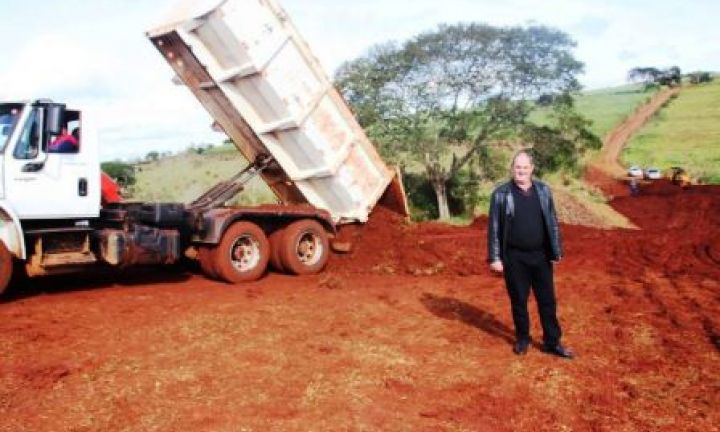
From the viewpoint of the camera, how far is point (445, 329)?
7.23 m

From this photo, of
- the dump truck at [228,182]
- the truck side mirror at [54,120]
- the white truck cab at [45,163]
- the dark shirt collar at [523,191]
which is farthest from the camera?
the dump truck at [228,182]

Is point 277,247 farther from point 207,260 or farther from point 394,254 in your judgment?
point 394,254

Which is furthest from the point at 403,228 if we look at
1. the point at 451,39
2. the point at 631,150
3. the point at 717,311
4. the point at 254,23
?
the point at 631,150

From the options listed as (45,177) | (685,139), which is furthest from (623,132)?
(45,177)

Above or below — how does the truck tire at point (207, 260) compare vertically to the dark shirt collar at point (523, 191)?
below

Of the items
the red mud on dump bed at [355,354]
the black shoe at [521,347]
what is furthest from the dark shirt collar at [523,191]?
the red mud on dump bed at [355,354]

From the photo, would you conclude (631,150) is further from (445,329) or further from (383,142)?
(445,329)

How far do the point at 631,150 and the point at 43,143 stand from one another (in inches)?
1828

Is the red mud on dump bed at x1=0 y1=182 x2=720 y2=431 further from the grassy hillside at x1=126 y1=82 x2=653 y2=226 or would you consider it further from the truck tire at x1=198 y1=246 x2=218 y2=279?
the grassy hillside at x1=126 y1=82 x2=653 y2=226

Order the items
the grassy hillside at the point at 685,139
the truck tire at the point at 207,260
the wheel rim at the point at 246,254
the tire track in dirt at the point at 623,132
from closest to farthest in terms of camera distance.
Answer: the truck tire at the point at 207,260
the wheel rim at the point at 246,254
the grassy hillside at the point at 685,139
the tire track in dirt at the point at 623,132

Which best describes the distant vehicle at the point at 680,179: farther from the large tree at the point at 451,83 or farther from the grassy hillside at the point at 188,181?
the grassy hillside at the point at 188,181

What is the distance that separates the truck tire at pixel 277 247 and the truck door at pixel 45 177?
8.65ft

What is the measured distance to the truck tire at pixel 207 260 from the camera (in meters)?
9.57

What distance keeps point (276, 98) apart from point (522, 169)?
14.6 ft
